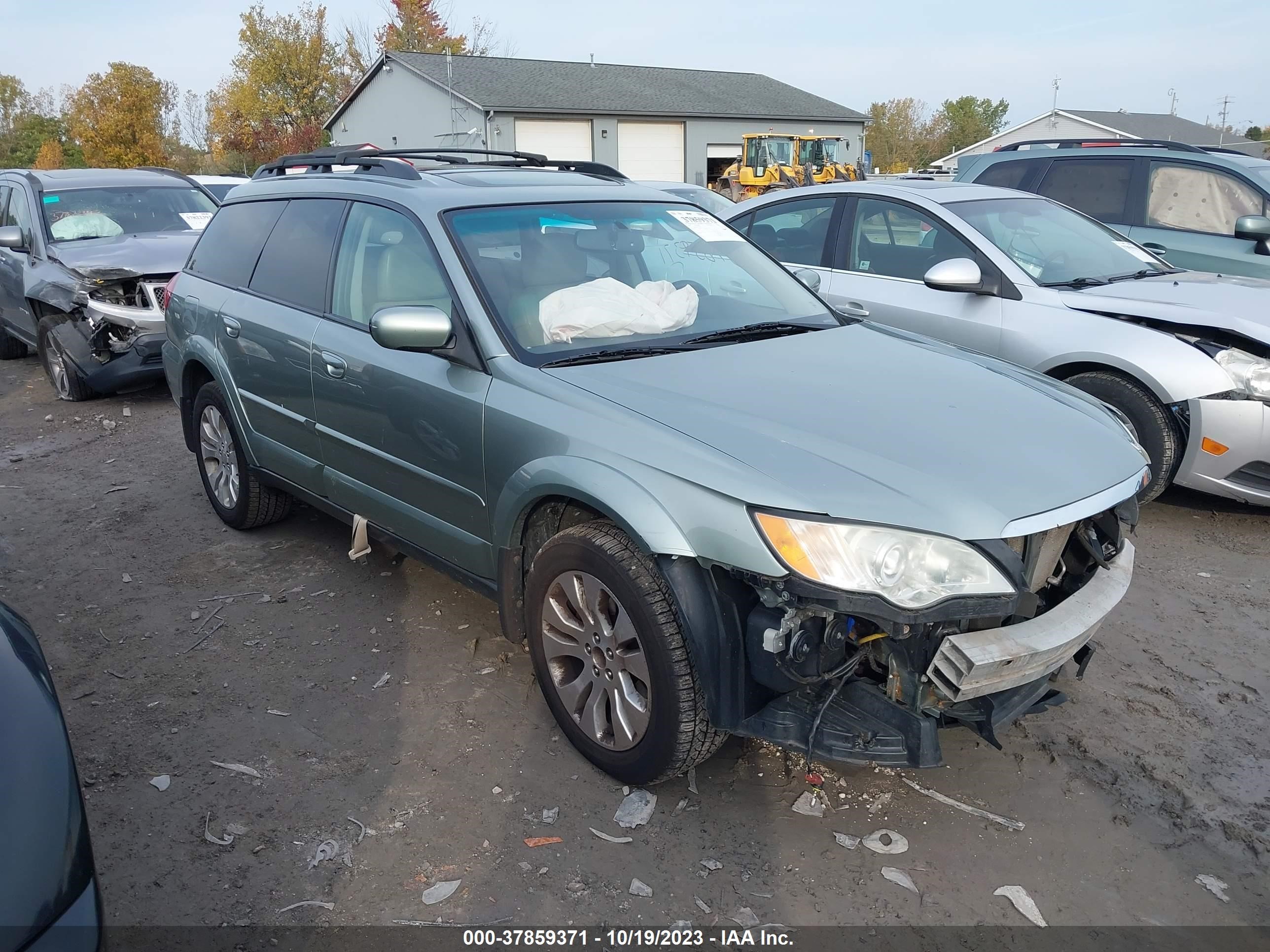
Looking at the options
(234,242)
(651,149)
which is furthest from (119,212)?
(651,149)

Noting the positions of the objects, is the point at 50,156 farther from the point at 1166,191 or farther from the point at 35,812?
the point at 35,812

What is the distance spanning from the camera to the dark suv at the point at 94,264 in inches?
319

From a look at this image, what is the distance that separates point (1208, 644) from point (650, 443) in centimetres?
265

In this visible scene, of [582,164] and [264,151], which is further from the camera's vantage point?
[264,151]

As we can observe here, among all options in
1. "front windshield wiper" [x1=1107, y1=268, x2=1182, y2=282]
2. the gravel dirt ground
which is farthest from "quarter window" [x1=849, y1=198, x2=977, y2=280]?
the gravel dirt ground

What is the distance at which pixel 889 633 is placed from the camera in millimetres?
2424

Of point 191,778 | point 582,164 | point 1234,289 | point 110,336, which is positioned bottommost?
point 191,778

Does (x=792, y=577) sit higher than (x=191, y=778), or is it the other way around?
(x=792, y=577)

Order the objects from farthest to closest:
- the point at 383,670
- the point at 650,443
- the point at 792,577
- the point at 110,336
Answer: the point at 110,336 → the point at 383,670 → the point at 650,443 → the point at 792,577

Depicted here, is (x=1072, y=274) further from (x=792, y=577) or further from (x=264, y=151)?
(x=264, y=151)

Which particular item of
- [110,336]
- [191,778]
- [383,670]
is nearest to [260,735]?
[191,778]

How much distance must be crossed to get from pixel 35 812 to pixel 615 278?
2.59 metres

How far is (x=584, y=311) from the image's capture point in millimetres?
3430

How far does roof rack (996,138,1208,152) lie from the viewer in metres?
7.47
